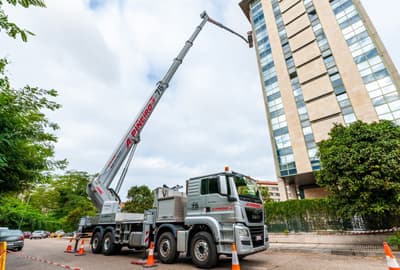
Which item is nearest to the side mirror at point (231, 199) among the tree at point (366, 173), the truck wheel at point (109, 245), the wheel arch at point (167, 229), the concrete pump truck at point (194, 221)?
the concrete pump truck at point (194, 221)

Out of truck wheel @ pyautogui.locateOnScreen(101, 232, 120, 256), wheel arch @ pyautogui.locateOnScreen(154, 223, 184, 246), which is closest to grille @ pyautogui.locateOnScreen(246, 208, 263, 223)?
wheel arch @ pyautogui.locateOnScreen(154, 223, 184, 246)

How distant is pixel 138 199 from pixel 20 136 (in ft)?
91.7

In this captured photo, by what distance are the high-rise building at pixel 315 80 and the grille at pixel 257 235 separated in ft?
70.4

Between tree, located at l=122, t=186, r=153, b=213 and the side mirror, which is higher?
tree, located at l=122, t=186, r=153, b=213

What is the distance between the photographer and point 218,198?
6.12m

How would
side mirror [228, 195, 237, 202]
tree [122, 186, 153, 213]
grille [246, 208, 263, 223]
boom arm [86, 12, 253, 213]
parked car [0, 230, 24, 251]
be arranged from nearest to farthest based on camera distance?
side mirror [228, 195, 237, 202] < grille [246, 208, 263, 223] < boom arm [86, 12, 253, 213] < parked car [0, 230, 24, 251] < tree [122, 186, 153, 213]

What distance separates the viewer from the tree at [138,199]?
28703 mm

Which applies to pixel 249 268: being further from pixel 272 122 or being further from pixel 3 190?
pixel 272 122

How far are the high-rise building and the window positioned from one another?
22.3 m

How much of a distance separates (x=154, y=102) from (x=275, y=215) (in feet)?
35.7

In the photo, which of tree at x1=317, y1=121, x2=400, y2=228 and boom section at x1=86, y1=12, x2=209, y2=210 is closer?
tree at x1=317, y1=121, x2=400, y2=228

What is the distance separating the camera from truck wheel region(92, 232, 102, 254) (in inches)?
364

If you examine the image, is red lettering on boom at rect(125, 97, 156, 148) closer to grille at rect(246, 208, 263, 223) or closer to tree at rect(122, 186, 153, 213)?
grille at rect(246, 208, 263, 223)

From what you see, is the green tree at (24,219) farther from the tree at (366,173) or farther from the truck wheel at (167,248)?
the tree at (366,173)
